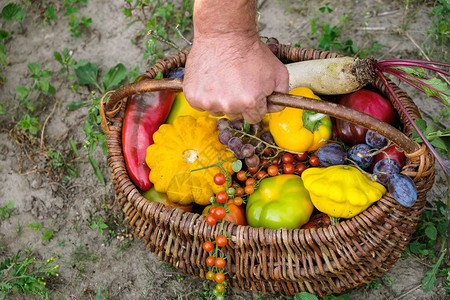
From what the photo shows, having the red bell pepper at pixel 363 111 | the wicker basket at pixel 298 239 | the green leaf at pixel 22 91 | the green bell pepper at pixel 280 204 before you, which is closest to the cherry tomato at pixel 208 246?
the wicker basket at pixel 298 239

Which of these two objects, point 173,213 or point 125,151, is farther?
point 125,151

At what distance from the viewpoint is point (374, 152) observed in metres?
1.75

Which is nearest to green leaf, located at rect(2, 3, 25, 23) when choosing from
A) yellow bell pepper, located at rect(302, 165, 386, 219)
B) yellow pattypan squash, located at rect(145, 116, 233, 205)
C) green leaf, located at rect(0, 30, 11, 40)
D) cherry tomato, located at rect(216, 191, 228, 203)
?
green leaf, located at rect(0, 30, 11, 40)

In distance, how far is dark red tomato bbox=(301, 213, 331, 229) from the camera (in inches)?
70.4

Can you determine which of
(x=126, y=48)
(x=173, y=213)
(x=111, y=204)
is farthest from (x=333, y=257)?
(x=126, y=48)

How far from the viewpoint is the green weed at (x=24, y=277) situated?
207cm

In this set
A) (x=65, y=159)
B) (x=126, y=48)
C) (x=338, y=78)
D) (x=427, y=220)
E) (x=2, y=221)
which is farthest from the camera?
(x=126, y=48)

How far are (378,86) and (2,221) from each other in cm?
202

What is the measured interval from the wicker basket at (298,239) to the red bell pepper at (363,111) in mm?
54

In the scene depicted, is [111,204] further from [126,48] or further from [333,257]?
[333,257]

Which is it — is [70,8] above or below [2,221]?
above

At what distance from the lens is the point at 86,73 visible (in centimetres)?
271

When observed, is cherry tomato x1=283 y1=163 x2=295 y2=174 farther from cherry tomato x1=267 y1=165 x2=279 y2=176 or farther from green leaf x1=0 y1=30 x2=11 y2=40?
green leaf x1=0 y1=30 x2=11 y2=40

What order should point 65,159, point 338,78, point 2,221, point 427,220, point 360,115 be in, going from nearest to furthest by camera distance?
point 360,115 < point 338,78 < point 427,220 < point 2,221 < point 65,159
